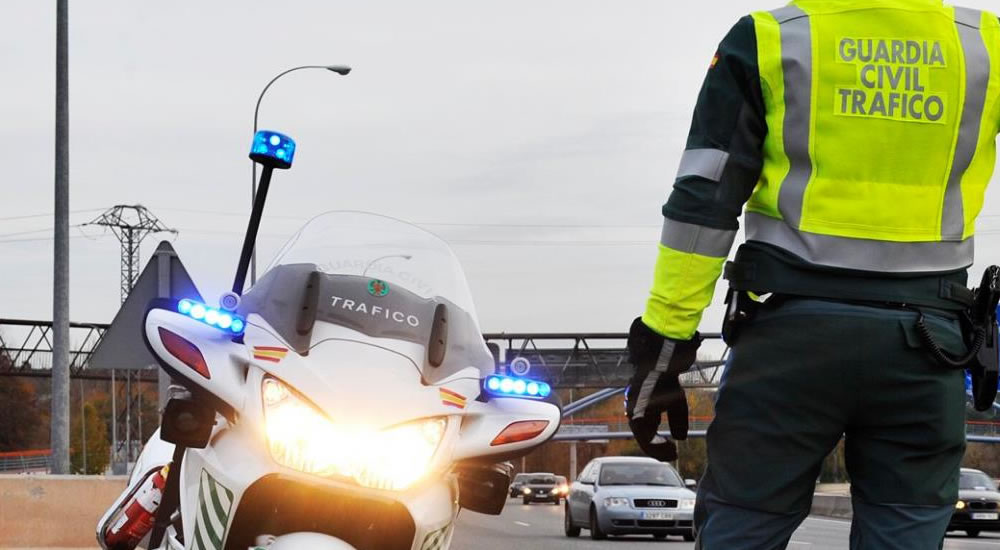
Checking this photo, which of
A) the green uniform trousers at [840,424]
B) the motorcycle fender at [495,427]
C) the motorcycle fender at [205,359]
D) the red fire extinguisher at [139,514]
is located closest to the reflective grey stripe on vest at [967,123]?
the green uniform trousers at [840,424]

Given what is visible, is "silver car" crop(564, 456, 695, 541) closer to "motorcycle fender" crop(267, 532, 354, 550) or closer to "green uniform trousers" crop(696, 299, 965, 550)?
"motorcycle fender" crop(267, 532, 354, 550)

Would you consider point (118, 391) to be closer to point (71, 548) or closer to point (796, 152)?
point (71, 548)

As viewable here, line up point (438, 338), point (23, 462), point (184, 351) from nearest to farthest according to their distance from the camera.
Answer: point (184, 351), point (438, 338), point (23, 462)

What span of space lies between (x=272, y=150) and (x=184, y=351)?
3.89 ft

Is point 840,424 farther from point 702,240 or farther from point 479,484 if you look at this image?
point 479,484

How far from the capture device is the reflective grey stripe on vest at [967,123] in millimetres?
3648

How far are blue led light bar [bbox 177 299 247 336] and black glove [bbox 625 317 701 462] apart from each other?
120 centimetres

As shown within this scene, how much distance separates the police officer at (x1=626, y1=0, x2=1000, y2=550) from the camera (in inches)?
134

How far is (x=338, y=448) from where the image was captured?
13.4ft

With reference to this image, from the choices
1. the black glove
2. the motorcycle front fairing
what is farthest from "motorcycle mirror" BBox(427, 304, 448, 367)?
the black glove

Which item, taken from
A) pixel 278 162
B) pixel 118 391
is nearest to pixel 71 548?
pixel 278 162

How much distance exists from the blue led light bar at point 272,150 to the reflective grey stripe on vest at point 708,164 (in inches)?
81.0

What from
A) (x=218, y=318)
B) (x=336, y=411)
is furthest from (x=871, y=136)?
(x=218, y=318)

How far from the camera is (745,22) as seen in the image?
3715 millimetres
